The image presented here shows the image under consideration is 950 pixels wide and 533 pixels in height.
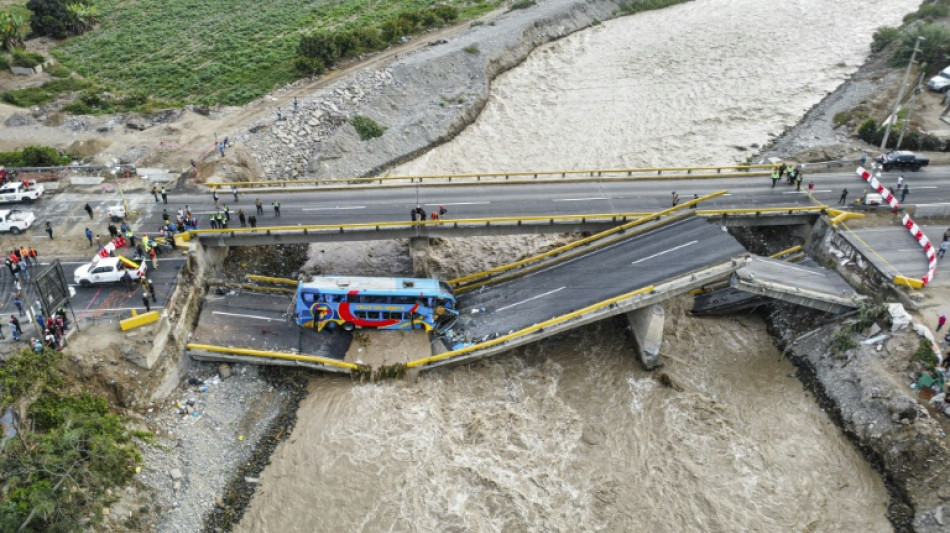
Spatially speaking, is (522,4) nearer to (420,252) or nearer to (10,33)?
(10,33)

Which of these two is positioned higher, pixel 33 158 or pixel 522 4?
pixel 522 4

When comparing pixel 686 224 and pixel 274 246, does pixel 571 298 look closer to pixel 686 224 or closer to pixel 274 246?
pixel 686 224

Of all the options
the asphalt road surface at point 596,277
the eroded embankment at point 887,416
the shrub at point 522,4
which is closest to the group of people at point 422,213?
the asphalt road surface at point 596,277

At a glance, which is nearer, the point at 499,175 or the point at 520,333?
the point at 520,333

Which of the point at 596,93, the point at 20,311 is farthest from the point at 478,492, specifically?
the point at 596,93

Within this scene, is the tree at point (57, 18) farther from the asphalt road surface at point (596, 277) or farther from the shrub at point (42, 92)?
the asphalt road surface at point (596, 277)

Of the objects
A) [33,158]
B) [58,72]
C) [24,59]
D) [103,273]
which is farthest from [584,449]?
[24,59]

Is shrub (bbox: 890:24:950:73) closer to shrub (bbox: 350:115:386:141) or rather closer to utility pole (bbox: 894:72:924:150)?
utility pole (bbox: 894:72:924:150)

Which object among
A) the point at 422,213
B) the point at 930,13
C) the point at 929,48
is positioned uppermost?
the point at 930,13
